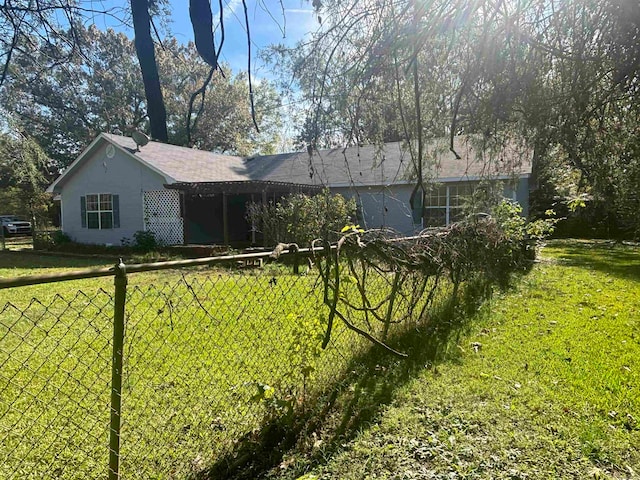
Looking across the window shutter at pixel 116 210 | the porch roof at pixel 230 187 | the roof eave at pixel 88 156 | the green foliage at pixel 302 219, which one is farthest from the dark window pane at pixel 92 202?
the green foliage at pixel 302 219

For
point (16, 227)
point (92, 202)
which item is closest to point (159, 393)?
point (92, 202)

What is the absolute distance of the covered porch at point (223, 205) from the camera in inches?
598

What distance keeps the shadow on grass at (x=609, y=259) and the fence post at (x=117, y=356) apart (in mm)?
10640

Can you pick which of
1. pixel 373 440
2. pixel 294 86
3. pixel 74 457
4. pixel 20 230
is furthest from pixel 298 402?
pixel 20 230

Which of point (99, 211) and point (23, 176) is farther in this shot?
point (99, 211)

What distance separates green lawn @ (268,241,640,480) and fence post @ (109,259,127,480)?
3.27 feet

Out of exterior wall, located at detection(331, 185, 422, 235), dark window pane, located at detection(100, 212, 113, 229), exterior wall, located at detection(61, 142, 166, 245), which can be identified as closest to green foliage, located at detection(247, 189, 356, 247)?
exterior wall, located at detection(331, 185, 422, 235)

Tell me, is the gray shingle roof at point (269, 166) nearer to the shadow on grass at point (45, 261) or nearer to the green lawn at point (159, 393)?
the shadow on grass at point (45, 261)

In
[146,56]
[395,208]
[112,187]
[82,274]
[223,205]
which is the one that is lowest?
[82,274]

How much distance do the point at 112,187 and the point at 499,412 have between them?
682 inches

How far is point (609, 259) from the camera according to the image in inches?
521

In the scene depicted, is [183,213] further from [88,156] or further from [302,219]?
[302,219]

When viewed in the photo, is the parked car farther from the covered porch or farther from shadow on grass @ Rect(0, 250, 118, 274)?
the covered porch

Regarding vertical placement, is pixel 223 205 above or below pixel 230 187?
below
